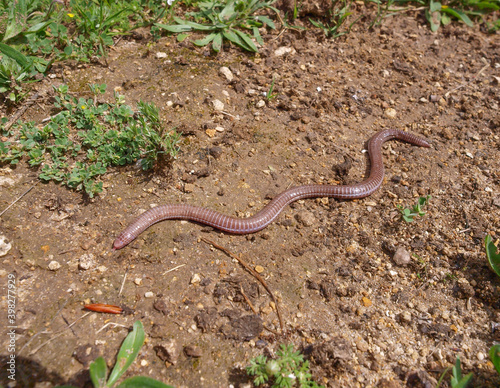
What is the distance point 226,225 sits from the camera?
4.82m

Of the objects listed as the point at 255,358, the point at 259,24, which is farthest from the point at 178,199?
the point at 259,24

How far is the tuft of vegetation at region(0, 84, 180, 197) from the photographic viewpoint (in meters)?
4.93

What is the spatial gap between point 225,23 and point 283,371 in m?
6.33

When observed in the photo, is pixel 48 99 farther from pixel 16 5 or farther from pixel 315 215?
pixel 315 215

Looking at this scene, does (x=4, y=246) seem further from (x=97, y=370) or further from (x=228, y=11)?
(x=228, y=11)

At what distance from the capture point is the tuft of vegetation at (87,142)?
493 centimetres

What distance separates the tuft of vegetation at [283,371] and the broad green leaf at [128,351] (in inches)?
48.0

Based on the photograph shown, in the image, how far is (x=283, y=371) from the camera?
3389mm

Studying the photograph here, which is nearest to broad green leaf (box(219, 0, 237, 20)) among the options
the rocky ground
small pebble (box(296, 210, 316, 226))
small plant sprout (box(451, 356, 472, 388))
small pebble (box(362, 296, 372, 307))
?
the rocky ground

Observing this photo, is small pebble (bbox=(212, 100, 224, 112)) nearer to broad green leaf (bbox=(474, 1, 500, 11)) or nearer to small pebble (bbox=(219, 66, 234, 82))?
small pebble (bbox=(219, 66, 234, 82))

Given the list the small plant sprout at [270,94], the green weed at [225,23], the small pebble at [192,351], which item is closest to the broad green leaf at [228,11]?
the green weed at [225,23]

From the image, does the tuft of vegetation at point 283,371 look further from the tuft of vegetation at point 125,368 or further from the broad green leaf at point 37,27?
the broad green leaf at point 37,27

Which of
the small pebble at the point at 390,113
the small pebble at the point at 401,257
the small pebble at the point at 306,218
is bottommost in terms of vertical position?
the small pebble at the point at 401,257

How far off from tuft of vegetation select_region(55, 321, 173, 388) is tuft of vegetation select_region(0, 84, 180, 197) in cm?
218
